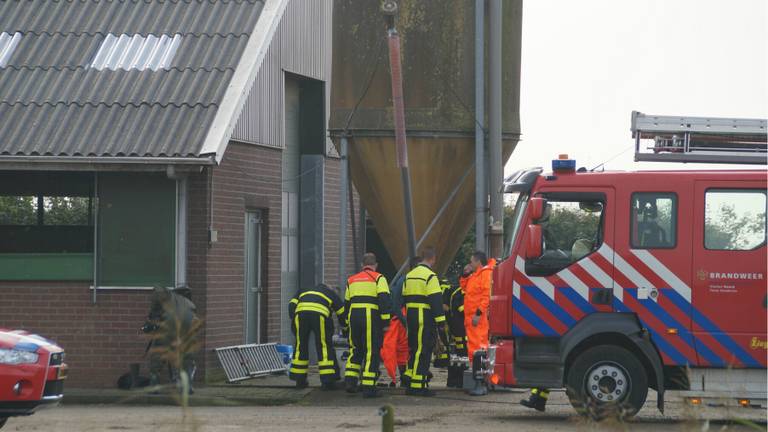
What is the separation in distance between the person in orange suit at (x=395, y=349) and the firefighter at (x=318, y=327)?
0.64 m

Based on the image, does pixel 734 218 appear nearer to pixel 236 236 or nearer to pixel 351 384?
pixel 351 384

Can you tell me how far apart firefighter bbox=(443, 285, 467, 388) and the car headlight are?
741 centimetres

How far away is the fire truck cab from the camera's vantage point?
13.9 metres

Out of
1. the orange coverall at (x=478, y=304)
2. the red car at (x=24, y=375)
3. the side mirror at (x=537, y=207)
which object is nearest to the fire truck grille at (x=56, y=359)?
the red car at (x=24, y=375)

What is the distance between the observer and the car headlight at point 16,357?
12344mm

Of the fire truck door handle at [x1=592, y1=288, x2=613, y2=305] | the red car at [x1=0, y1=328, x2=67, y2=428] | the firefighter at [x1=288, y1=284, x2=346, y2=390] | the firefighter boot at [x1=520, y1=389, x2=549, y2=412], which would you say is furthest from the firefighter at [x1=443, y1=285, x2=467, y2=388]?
the red car at [x1=0, y1=328, x2=67, y2=428]

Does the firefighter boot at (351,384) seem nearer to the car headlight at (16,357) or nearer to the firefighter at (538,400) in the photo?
the firefighter at (538,400)

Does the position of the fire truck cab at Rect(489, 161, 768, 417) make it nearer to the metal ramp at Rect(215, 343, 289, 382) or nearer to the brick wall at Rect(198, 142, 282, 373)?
the metal ramp at Rect(215, 343, 289, 382)

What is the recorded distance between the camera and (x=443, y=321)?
57.0 feet

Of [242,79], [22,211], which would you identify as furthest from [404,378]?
[22,211]

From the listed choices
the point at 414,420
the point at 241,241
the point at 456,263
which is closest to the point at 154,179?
the point at 241,241

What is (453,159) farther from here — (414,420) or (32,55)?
(32,55)

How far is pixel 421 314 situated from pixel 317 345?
62.4 inches

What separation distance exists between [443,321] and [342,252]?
94.3 inches
